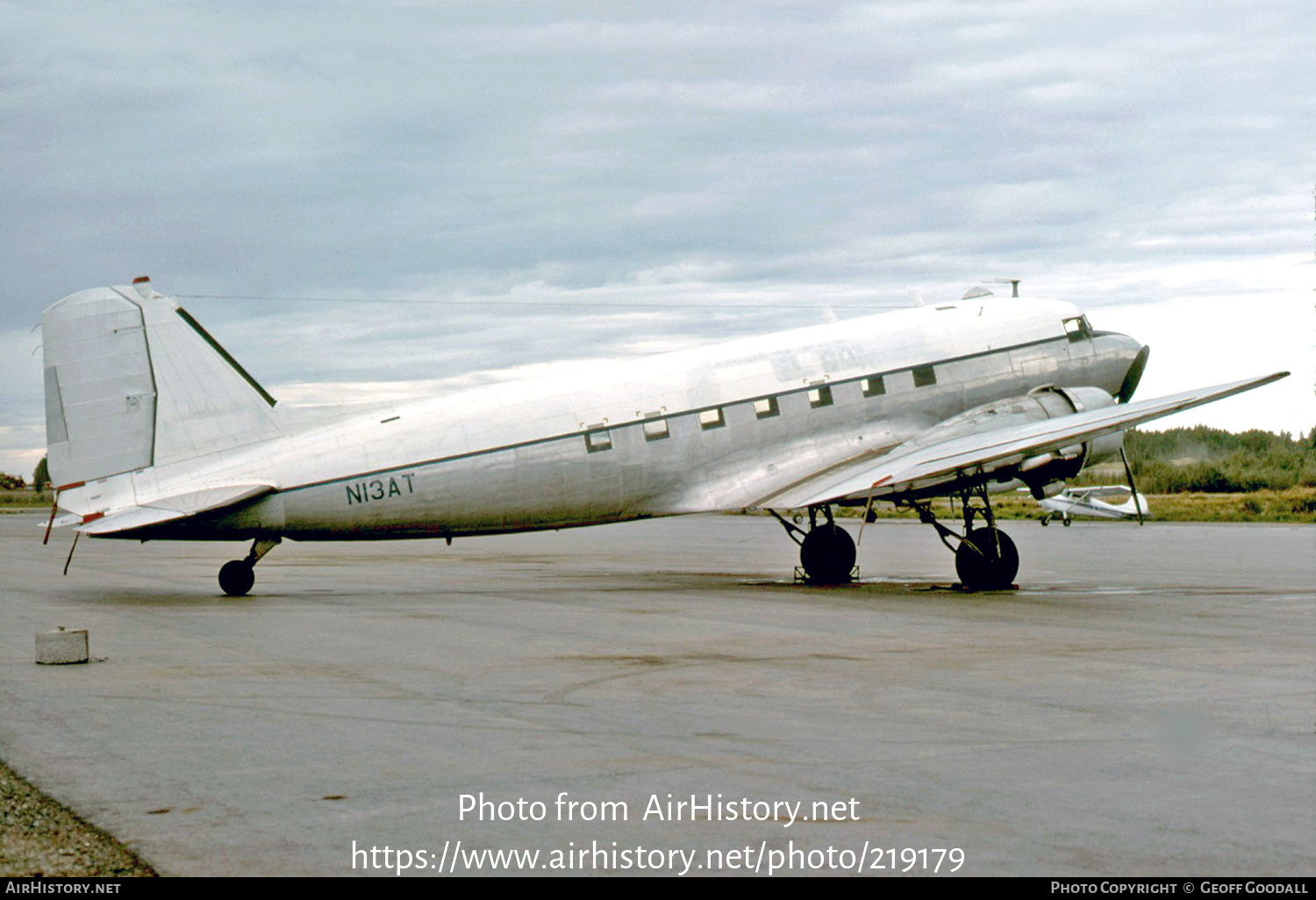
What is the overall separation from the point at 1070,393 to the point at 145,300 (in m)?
16.2

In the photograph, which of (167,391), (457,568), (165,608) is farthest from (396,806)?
(457,568)

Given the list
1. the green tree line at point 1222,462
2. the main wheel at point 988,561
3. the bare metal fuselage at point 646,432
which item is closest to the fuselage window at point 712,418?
the bare metal fuselage at point 646,432

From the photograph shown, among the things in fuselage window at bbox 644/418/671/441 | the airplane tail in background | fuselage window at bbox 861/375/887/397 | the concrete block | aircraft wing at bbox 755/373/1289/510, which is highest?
the airplane tail in background

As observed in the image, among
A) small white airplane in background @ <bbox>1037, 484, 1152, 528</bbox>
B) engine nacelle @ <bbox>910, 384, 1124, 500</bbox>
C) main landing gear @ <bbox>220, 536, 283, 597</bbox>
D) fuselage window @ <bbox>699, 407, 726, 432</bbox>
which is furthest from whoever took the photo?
small white airplane in background @ <bbox>1037, 484, 1152, 528</bbox>

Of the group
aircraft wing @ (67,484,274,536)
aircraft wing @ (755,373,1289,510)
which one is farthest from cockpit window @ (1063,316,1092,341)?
aircraft wing @ (67,484,274,536)

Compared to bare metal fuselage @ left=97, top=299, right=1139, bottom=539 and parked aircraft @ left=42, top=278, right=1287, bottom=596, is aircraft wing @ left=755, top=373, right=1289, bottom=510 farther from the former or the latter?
bare metal fuselage @ left=97, top=299, right=1139, bottom=539

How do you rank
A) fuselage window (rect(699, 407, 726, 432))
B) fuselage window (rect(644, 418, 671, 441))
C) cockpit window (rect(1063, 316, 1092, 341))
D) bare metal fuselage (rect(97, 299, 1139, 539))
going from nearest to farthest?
bare metal fuselage (rect(97, 299, 1139, 539))
fuselage window (rect(644, 418, 671, 441))
fuselage window (rect(699, 407, 726, 432))
cockpit window (rect(1063, 316, 1092, 341))

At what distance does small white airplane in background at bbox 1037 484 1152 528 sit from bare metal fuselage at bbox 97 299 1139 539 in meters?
34.1

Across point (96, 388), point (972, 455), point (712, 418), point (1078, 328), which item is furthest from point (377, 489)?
point (1078, 328)

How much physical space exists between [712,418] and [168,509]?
913 cm

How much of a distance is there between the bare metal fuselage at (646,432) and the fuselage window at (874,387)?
0.10 feet

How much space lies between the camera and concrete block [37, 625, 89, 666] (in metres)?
13.0

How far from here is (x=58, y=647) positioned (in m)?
13.0

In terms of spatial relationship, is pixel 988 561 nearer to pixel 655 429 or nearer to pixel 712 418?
pixel 712 418
